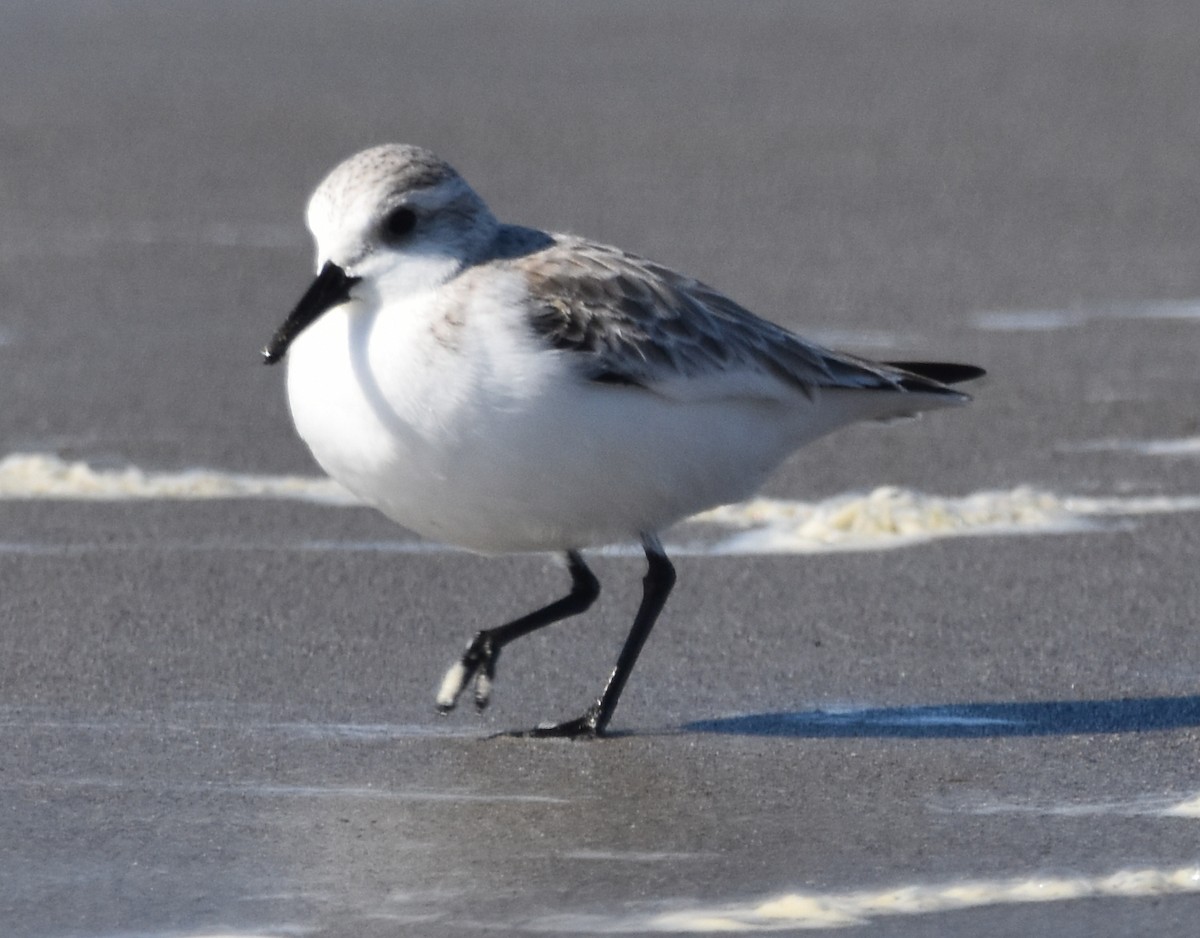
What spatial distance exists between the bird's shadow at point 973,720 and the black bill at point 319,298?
3.55 ft

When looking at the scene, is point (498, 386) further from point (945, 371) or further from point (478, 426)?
point (945, 371)

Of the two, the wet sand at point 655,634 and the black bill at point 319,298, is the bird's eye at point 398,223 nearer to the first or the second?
the black bill at point 319,298

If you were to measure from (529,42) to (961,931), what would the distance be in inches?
565

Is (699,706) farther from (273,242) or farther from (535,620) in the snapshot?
(273,242)

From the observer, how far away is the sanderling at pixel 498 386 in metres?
4.46

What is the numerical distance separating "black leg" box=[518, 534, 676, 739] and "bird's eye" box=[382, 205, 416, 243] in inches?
31.6

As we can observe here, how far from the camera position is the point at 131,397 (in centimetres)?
→ 746

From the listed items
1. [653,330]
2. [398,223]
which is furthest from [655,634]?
[398,223]

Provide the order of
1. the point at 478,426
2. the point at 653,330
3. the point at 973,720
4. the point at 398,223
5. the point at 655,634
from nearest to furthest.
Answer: the point at 478,426 < the point at 398,223 < the point at 973,720 < the point at 653,330 < the point at 655,634

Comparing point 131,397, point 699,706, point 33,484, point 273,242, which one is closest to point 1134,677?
point 699,706

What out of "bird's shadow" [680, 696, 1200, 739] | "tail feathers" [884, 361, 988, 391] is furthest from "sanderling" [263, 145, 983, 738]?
"tail feathers" [884, 361, 988, 391]

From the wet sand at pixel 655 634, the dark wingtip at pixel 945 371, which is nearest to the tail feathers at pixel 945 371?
the dark wingtip at pixel 945 371

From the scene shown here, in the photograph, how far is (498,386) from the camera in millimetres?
4449

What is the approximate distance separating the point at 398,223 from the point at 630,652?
3.19ft
